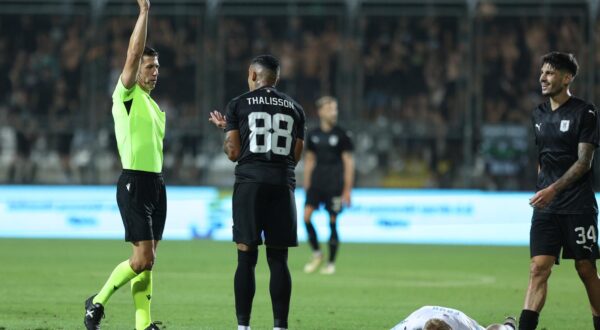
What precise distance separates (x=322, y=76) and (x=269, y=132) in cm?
1680

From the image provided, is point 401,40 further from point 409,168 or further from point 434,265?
point 434,265

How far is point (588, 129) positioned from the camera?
8734 mm

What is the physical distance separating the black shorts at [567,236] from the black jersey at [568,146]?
0.06 meters

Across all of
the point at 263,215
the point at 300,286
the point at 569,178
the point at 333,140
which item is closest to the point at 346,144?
the point at 333,140

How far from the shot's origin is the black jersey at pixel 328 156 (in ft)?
56.5

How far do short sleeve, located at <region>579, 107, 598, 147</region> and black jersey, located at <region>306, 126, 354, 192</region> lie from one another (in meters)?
8.57

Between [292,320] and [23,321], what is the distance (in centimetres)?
252

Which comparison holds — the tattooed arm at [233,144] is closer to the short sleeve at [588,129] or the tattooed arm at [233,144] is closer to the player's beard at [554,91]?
the player's beard at [554,91]

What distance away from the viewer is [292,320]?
10906 millimetres

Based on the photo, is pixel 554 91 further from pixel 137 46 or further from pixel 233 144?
pixel 137 46

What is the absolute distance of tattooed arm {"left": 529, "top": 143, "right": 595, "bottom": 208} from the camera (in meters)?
8.65

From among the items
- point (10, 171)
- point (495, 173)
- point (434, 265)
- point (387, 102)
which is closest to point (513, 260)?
point (434, 265)

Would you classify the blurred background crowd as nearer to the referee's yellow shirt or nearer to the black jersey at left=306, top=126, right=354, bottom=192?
the black jersey at left=306, top=126, right=354, bottom=192

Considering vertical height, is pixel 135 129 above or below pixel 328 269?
above
